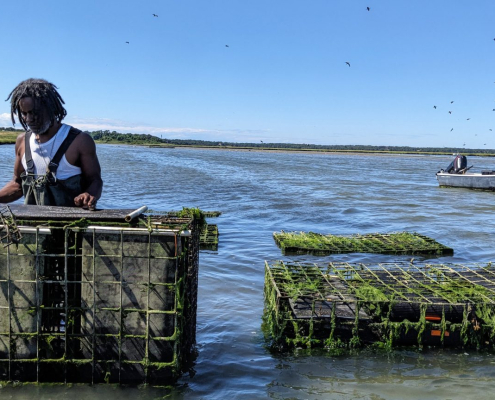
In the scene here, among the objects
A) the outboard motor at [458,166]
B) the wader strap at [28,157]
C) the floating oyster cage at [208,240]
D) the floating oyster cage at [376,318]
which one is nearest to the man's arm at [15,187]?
the wader strap at [28,157]

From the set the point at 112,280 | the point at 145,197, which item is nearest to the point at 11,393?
the point at 112,280

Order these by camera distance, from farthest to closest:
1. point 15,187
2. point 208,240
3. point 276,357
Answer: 1. point 208,240
2. point 276,357
3. point 15,187

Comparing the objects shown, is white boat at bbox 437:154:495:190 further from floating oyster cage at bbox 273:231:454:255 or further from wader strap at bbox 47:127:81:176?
wader strap at bbox 47:127:81:176

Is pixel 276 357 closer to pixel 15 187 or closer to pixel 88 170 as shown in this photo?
pixel 88 170

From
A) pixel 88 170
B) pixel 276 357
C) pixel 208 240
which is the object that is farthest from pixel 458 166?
pixel 88 170

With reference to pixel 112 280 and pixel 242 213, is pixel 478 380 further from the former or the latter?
pixel 242 213

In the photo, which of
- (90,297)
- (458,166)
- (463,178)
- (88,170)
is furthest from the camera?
(458,166)

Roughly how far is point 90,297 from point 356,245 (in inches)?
441

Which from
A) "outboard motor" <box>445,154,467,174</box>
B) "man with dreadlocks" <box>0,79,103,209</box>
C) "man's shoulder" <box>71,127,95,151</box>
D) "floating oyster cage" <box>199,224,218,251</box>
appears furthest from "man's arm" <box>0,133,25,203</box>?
"outboard motor" <box>445,154,467,174</box>

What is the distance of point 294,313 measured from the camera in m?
7.15

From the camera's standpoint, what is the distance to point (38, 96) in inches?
190

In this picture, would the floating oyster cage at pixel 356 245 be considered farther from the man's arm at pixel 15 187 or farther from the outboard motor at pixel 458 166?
the outboard motor at pixel 458 166

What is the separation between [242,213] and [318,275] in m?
15.1

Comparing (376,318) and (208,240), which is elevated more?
(376,318)
